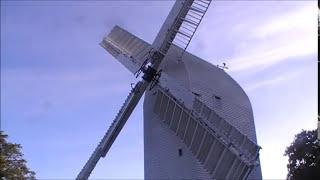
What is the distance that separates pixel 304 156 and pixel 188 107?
14.6 m

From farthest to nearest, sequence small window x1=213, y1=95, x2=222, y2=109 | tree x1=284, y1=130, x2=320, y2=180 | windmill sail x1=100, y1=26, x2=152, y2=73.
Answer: tree x1=284, y1=130, x2=320, y2=180
windmill sail x1=100, y1=26, x2=152, y2=73
small window x1=213, y1=95, x2=222, y2=109

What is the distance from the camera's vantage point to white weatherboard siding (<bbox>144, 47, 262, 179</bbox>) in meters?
28.2

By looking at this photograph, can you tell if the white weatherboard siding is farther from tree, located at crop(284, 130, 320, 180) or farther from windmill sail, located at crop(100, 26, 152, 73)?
tree, located at crop(284, 130, 320, 180)

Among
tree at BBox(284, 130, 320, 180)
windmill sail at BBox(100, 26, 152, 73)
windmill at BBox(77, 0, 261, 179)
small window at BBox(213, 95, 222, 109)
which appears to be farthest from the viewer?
tree at BBox(284, 130, 320, 180)

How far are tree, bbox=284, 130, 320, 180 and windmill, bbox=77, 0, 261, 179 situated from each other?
6.87m

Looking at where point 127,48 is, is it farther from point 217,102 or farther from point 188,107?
point 188,107

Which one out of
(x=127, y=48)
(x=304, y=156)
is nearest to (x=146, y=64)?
(x=127, y=48)

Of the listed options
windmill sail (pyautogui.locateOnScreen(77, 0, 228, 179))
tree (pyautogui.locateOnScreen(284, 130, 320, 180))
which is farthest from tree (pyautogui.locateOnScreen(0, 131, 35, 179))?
tree (pyautogui.locateOnScreen(284, 130, 320, 180))

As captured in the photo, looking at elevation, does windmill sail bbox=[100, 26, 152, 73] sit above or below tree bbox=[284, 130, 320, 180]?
above

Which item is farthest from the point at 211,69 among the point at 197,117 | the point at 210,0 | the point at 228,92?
the point at 197,117

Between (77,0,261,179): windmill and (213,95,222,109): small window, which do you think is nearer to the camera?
(77,0,261,179): windmill

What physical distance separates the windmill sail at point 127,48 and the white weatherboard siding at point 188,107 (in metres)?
2.01

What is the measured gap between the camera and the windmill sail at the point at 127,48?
108 feet

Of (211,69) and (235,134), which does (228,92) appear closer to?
(211,69)
